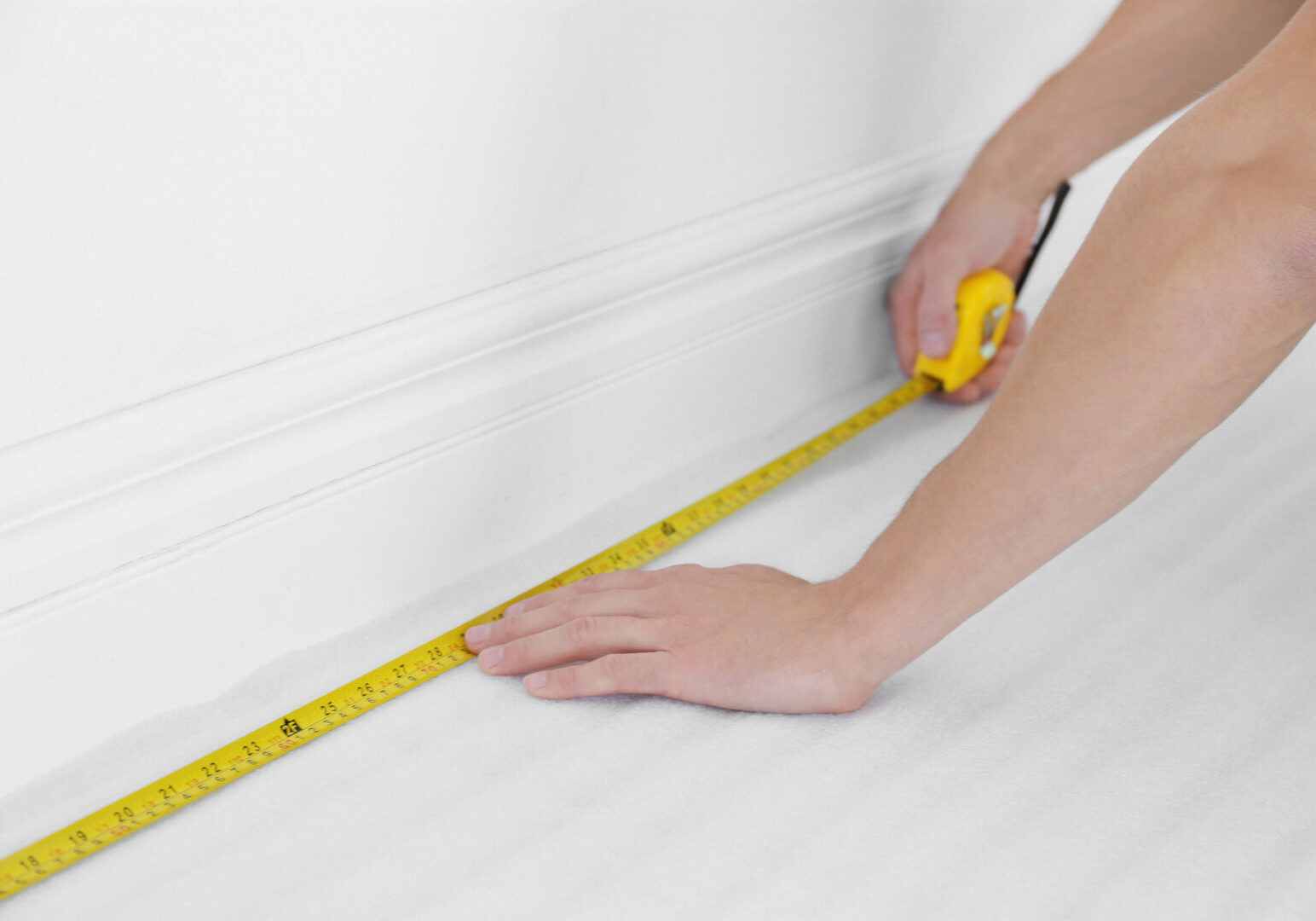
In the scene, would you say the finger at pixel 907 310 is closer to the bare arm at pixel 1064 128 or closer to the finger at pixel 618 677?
the bare arm at pixel 1064 128

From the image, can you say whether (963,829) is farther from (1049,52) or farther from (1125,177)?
(1049,52)

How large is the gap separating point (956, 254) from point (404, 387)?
723 mm

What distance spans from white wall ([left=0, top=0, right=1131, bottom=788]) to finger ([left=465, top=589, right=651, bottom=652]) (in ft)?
0.31

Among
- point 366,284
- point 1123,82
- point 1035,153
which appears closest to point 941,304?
point 1035,153

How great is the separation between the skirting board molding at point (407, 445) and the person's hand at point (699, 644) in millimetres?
167

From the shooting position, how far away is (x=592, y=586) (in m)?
1.09

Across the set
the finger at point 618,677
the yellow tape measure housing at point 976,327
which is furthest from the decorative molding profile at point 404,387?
the finger at point 618,677

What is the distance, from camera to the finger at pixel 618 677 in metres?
1.00

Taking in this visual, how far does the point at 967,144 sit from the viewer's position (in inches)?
62.1

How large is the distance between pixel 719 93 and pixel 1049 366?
1.65 feet

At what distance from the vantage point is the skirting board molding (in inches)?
36.2

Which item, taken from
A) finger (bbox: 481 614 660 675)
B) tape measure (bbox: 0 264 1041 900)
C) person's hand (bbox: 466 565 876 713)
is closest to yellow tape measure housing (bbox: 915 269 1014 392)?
tape measure (bbox: 0 264 1041 900)

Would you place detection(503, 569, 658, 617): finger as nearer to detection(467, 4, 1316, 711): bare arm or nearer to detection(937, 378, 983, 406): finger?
detection(467, 4, 1316, 711): bare arm

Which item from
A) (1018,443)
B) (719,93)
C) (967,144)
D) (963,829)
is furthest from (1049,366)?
(967,144)
